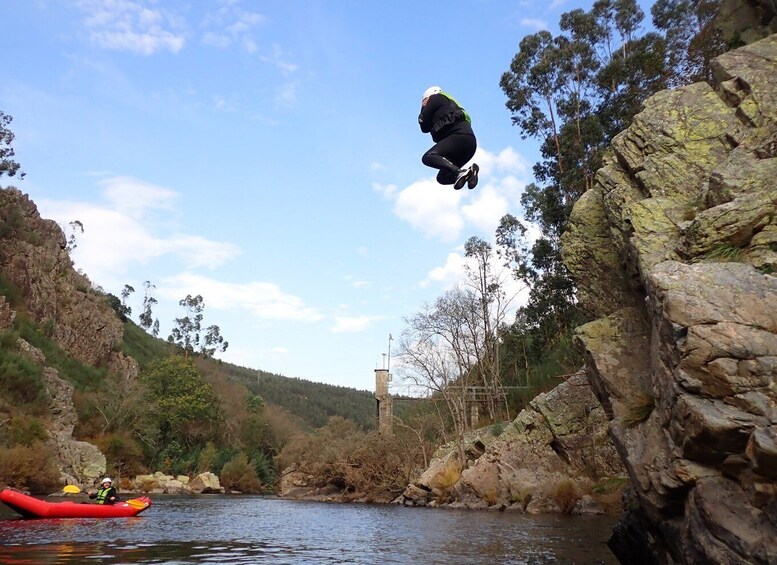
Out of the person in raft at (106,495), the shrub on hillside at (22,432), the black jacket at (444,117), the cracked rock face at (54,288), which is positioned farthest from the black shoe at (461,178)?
the cracked rock face at (54,288)

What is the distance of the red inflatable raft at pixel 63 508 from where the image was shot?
1834 cm

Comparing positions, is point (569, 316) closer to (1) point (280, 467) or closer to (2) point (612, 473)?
(2) point (612, 473)

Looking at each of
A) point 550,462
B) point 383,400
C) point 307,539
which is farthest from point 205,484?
point 307,539

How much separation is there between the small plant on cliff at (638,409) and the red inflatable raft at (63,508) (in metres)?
16.1

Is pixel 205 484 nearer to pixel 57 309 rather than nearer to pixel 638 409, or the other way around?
pixel 57 309

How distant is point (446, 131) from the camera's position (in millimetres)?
8930

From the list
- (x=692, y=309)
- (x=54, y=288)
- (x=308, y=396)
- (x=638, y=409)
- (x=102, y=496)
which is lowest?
(x=102, y=496)

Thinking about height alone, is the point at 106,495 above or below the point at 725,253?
below

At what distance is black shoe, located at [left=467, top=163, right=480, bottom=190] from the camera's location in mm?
9336

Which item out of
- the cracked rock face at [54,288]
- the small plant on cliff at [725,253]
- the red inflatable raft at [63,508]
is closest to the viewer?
the small plant on cliff at [725,253]

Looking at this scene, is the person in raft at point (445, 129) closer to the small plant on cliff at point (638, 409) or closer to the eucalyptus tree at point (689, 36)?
the small plant on cliff at point (638, 409)

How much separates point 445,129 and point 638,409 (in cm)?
530

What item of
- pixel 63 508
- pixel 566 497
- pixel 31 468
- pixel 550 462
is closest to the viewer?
pixel 63 508

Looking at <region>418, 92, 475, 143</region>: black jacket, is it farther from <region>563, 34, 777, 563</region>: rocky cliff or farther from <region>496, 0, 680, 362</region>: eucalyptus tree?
<region>496, 0, 680, 362</region>: eucalyptus tree
